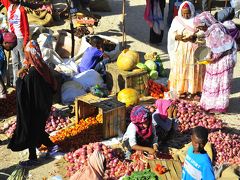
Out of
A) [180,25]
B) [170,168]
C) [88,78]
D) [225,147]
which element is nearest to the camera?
[170,168]

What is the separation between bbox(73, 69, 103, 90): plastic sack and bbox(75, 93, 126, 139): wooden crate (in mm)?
A: 1044

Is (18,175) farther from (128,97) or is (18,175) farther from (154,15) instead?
(154,15)

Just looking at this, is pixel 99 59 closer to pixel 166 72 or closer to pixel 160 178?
pixel 166 72

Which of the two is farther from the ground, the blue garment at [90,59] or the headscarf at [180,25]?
the headscarf at [180,25]

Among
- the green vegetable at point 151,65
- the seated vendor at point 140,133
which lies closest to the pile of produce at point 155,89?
the green vegetable at point 151,65

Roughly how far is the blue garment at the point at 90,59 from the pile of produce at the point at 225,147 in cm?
308

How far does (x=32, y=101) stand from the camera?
6363mm

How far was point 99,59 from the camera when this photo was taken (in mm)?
9344

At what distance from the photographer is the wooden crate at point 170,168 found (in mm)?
5707

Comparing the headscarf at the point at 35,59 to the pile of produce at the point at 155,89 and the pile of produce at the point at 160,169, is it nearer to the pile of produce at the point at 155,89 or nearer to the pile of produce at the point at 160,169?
the pile of produce at the point at 160,169

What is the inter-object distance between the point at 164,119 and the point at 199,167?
273 cm

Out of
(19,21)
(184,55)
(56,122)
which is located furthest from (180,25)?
(19,21)

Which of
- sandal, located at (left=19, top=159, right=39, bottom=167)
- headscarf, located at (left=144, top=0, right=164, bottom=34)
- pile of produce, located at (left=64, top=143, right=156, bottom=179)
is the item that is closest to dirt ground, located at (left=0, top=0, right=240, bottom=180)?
sandal, located at (left=19, top=159, right=39, bottom=167)

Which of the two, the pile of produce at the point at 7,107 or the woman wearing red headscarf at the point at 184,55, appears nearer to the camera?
the pile of produce at the point at 7,107
